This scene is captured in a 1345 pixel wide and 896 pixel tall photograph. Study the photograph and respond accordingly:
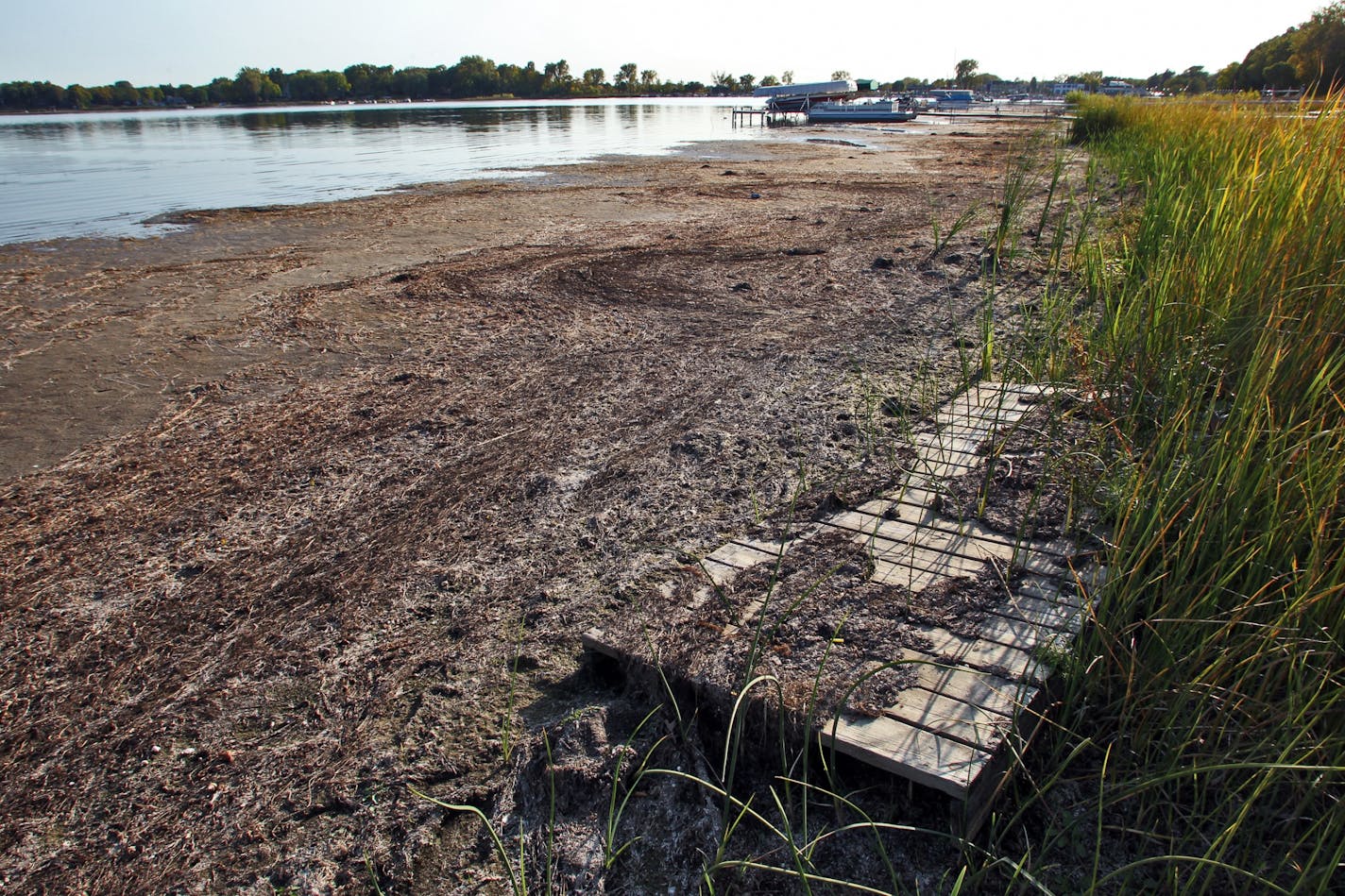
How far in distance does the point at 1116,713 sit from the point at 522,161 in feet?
60.7

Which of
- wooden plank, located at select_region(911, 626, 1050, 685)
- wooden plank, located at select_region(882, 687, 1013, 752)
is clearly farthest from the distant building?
wooden plank, located at select_region(882, 687, 1013, 752)

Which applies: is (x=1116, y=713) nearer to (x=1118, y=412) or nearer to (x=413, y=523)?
(x=1118, y=412)

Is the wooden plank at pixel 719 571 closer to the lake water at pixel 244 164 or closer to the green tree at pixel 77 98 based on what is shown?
the lake water at pixel 244 164

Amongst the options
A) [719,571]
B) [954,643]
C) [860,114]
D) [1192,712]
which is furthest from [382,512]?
[860,114]

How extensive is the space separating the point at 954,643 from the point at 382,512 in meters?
2.41

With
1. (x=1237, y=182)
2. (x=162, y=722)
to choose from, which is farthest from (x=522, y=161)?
(x=162, y=722)

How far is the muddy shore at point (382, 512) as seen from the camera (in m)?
1.94

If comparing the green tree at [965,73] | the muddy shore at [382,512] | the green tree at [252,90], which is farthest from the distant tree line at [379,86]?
the muddy shore at [382,512]

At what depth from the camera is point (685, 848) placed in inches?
71.7

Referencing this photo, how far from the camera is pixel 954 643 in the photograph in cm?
207

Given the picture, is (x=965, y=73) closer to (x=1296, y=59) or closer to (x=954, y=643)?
(x=1296, y=59)

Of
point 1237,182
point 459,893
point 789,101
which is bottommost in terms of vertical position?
point 459,893

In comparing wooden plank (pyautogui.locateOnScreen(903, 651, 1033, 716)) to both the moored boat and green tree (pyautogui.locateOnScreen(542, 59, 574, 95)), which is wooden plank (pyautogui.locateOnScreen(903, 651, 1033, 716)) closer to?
the moored boat

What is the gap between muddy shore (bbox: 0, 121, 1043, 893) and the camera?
1.94 m
